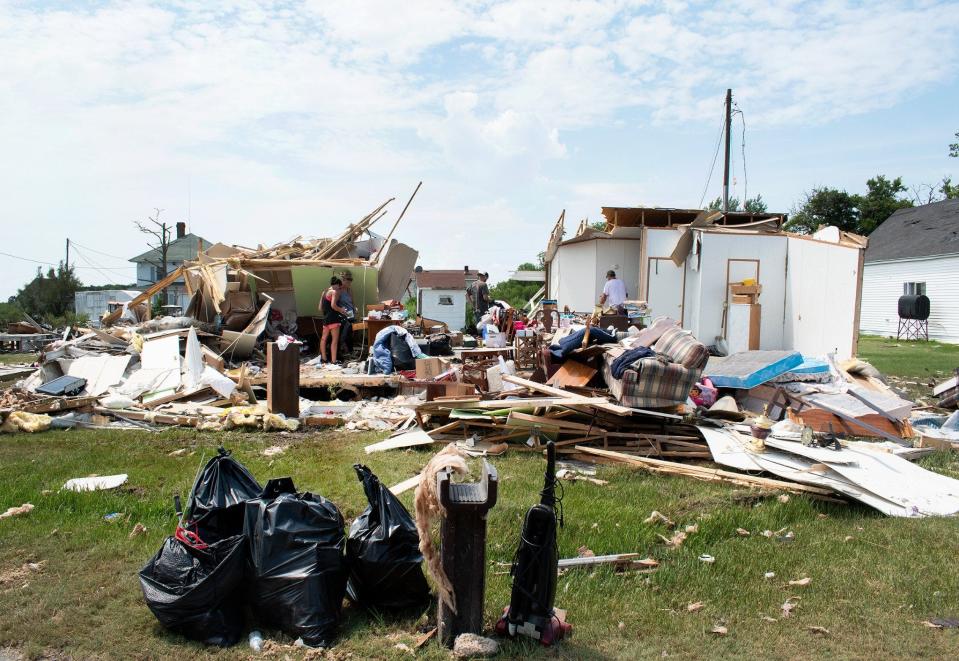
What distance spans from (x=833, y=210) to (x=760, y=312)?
28049 millimetres

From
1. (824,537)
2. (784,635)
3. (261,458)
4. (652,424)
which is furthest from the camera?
(652,424)

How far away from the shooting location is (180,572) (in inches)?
124

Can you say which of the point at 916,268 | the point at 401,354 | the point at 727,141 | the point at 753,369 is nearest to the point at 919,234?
the point at 916,268

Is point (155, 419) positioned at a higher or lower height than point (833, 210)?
lower

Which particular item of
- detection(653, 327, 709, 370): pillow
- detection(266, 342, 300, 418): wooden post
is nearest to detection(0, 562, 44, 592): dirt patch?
detection(266, 342, 300, 418): wooden post

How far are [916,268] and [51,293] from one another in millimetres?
42569

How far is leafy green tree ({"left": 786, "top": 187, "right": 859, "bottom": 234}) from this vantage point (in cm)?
3784

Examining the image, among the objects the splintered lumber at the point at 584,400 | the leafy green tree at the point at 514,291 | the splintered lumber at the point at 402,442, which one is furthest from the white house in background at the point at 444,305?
the splintered lumber at the point at 402,442

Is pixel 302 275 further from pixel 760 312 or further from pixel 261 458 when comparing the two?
pixel 760 312

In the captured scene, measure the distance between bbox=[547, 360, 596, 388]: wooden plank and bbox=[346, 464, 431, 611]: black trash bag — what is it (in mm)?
4281

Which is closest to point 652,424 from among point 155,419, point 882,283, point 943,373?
point 155,419

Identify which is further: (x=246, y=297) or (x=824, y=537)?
(x=246, y=297)

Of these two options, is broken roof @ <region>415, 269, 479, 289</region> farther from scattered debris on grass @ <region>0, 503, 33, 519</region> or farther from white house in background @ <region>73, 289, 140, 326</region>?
scattered debris on grass @ <region>0, 503, 33, 519</region>

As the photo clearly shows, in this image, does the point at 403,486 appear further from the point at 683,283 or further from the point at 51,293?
the point at 51,293
